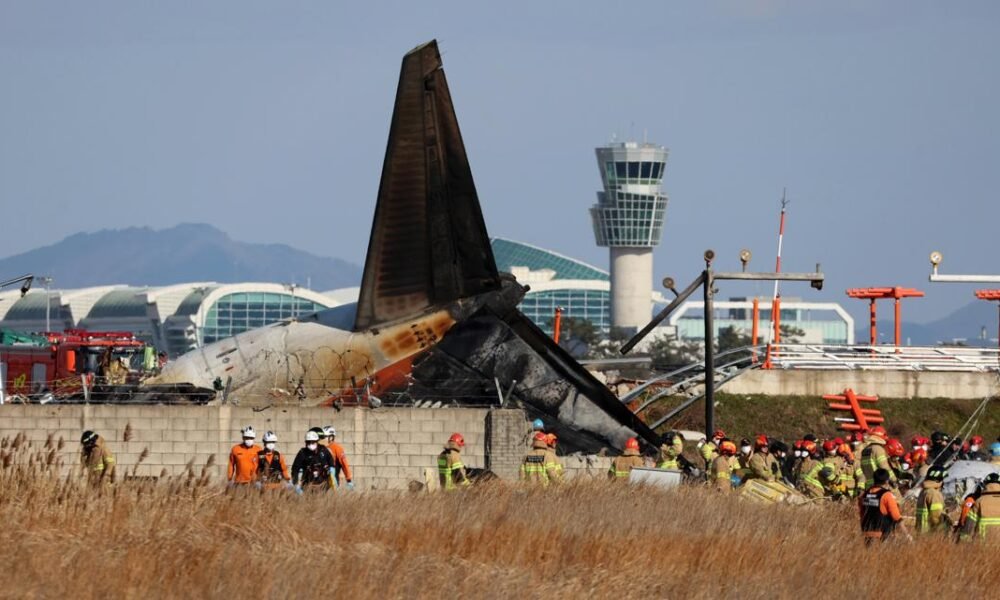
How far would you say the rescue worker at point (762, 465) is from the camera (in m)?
30.2

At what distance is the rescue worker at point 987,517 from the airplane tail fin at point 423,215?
54.8ft

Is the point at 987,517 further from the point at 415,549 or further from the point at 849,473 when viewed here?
the point at 849,473

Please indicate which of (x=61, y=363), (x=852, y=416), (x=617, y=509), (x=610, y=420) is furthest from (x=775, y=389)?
(x=617, y=509)

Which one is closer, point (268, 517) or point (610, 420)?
point (268, 517)

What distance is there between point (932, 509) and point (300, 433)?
15.2 meters

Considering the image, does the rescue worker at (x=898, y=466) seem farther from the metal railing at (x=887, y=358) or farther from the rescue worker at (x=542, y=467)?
the metal railing at (x=887, y=358)

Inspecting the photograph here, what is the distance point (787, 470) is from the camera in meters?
35.4

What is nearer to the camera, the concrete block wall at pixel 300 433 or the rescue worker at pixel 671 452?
the rescue worker at pixel 671 452

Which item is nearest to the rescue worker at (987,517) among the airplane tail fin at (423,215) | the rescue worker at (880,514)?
the rescue worker at (880,514)

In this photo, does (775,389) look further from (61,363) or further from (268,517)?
(268,517)

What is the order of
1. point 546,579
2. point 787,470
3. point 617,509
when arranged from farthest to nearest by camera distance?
1. point 787,470
2. point 617,509
3. point 546,579

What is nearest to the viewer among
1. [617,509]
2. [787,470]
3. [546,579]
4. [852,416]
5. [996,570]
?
[546,579]

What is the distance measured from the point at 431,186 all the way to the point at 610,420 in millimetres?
6038

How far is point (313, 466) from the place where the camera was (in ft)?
85.6
